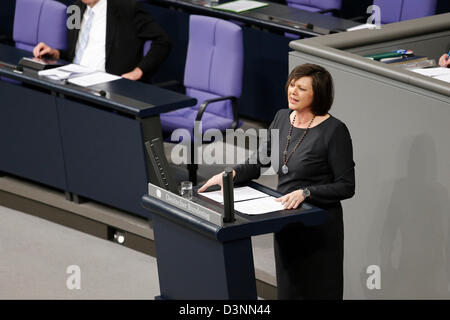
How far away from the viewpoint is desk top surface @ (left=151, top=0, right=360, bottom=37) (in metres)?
6.85

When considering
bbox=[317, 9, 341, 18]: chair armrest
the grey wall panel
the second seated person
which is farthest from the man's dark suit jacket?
bbox=[317, 9, 341, 18]: chair armrest

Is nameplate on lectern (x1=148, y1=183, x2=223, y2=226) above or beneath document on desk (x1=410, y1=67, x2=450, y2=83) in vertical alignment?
beneath

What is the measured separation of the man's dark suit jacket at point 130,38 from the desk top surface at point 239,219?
2659mm

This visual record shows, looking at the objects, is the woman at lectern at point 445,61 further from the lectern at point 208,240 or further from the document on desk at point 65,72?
the document on desk at point 65,72

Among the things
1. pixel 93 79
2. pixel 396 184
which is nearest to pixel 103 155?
pixel 93 79

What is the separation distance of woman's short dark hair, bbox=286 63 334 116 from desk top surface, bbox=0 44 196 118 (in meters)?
1.70

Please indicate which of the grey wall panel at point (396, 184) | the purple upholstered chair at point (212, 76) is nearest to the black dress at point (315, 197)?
the grey wall panel at point (396, 184)

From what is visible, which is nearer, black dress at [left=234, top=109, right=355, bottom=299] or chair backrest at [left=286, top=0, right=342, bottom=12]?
black dress at [left=234, top=109, right=355, bottom=299]

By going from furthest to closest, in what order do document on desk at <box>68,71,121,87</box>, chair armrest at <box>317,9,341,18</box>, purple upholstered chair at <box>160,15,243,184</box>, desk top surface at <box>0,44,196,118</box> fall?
chair armrest at <box>317,9,341,18</box>
purple upholstered chair at <box>160,15,243,184</box>
document on desk at <box>68,71,121,87</box>
desk top surface at <box>0,44,196,118</box>

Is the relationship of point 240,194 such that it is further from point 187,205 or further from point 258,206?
point 187,205

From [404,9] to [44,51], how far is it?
263 cm

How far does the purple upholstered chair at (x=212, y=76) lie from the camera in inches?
243

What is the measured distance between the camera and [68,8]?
6.63 metres

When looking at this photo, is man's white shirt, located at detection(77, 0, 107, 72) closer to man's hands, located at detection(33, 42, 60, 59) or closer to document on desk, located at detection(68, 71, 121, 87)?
man's hands, located at detection(33, 42, 60, 59)
